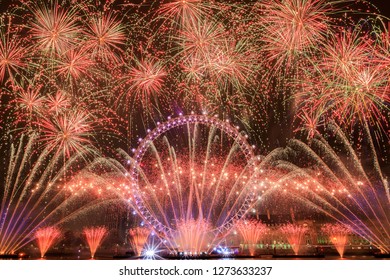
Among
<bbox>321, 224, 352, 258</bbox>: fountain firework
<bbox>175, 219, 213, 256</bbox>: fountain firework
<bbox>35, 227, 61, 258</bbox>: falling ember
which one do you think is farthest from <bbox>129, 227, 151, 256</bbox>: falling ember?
<bbox>321, 224, 352, 258</bbox>: fountain firework

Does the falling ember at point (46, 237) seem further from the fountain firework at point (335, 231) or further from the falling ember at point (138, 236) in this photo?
the fountain firework at point (335, 231)

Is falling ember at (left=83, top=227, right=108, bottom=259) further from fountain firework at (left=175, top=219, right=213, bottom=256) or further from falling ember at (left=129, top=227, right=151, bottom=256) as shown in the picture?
fountain firework at (left=175, top=219, right=213, bottom=256)

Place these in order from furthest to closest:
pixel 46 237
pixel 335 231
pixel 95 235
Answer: pixel 335 231
pixel 95 235
pixel 46 237

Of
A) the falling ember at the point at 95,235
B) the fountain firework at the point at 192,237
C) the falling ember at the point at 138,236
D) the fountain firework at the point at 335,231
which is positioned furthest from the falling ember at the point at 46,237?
the fountain firework at the point at 335,231

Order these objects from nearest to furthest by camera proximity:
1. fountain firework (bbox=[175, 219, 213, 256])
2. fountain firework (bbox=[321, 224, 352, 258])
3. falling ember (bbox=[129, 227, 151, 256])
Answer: fountain firework (bbox=[175, 219, 213, 256]) → falling ember (bbox=[129, 227, 151, 256]) → fountain firework (bbox=[321, 224, 352, 258])

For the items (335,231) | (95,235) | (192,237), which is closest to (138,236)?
(95,235)

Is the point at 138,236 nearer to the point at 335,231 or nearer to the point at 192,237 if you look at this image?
the point at 192,237

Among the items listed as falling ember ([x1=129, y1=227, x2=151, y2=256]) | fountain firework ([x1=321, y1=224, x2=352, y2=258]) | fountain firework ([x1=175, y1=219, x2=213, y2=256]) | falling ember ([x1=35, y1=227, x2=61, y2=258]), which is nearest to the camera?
fountain firework ([x1=175, y1=219, x2=213, y2=256])
